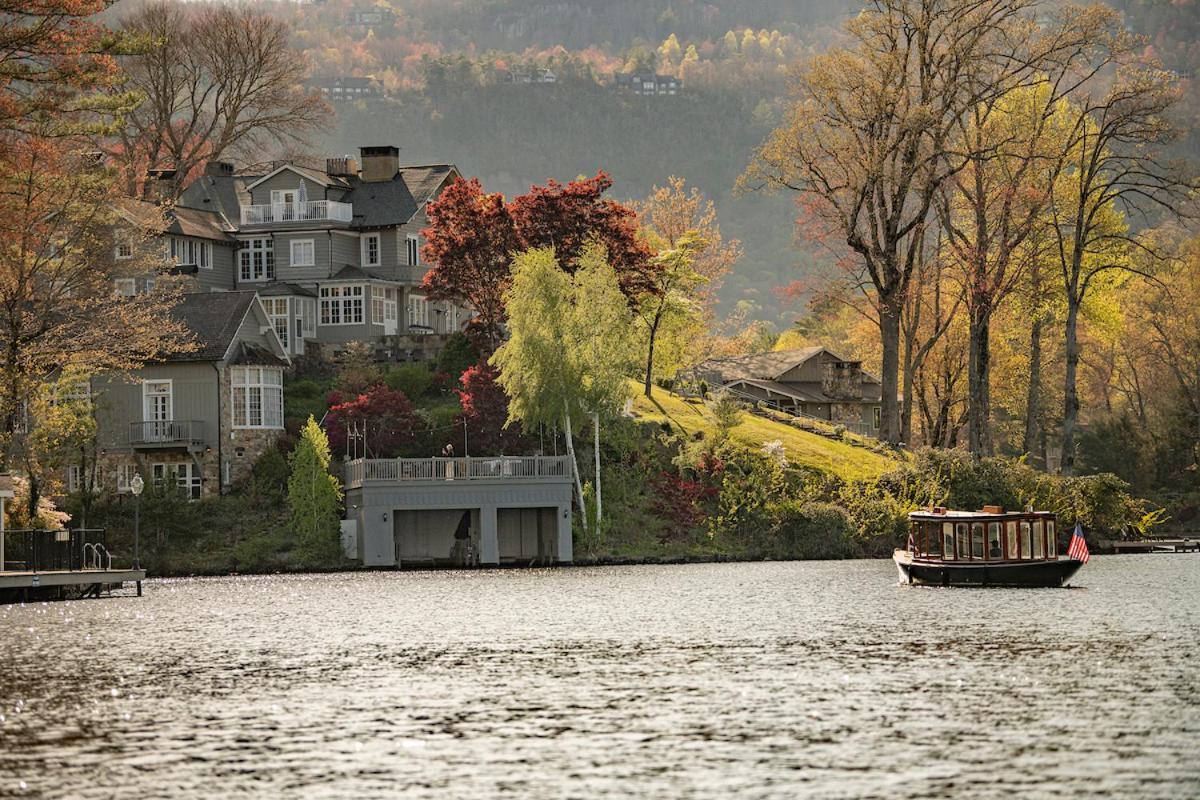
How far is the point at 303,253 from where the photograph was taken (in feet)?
321

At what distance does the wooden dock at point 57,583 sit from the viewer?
5816 centimetres

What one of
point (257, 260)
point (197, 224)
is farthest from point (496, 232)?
point (197, 224)

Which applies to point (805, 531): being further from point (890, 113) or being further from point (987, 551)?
point (890, 113)

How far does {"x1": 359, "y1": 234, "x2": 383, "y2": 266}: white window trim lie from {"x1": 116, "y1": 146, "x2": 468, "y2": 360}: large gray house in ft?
0.19

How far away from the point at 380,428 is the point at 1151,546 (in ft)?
122

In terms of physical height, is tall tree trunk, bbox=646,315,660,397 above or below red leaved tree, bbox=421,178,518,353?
below

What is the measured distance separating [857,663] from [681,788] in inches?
585

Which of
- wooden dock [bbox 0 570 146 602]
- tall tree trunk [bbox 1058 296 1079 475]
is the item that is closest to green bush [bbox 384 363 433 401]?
wooden dock [bbox 0 570 146 602]

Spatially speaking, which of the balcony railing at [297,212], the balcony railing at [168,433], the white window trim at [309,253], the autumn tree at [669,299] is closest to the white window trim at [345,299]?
the white window trim at [309,253]

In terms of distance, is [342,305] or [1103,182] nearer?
[1103,182]

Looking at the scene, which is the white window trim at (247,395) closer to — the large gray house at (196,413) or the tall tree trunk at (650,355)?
the large gray house at (196,413)

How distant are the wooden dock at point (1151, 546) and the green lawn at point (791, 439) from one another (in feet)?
36.1

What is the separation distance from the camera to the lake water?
2527 cm

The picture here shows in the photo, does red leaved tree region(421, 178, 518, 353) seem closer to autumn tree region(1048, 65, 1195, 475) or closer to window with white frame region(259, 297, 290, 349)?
window with white frame region(259, 297, 290, 349)
